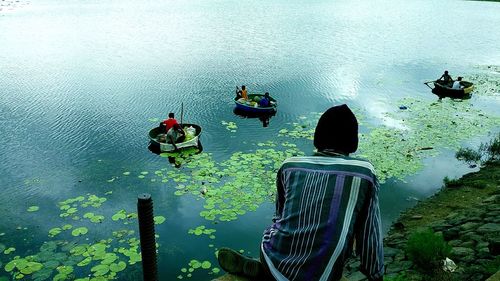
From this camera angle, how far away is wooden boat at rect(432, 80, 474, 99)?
21.5m

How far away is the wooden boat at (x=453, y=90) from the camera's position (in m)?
21.5

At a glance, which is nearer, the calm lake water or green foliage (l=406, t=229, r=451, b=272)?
green foliage (l=406, t=229, r=451, b=272)

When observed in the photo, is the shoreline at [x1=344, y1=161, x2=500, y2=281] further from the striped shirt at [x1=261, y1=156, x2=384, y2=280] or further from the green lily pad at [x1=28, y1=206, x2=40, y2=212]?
the green lily pad at [x1=28, y1=206, x2=40, y2=212]

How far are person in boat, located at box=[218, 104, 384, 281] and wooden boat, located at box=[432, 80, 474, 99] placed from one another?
21.6 metres

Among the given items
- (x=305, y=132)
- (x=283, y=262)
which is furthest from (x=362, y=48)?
(x=283, y=262)

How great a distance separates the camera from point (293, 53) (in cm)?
3164

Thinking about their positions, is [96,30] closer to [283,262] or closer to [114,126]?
[114,126]

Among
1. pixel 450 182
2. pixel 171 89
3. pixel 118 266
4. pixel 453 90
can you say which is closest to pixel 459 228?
pixel 450 182

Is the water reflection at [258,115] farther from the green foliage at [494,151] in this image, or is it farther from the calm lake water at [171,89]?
the green foliage at [494,151]

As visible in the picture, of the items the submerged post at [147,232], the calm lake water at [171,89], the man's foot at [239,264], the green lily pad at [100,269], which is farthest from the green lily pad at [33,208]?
the man's foot at [239,264]

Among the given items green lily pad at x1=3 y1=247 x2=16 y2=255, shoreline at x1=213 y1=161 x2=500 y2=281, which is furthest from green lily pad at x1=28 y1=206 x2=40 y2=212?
shoreline at x1=213 y1=161 x2=500 y2=281

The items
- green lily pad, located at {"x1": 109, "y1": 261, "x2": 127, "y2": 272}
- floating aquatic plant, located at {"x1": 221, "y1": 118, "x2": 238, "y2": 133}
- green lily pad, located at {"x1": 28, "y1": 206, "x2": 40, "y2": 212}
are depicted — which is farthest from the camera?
floating aquatic plant, located at {"x1": 221, "y1": 118, "x2": 238, "y2": 133}

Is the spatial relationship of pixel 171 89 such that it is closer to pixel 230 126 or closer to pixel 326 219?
pixel 230 126

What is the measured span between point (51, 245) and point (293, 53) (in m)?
26.0
